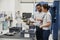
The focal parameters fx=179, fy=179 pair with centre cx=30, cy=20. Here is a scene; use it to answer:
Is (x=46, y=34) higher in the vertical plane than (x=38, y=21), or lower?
lower

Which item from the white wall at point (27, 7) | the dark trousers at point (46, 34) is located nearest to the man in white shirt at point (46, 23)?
the dark trousers at point (46, 34)

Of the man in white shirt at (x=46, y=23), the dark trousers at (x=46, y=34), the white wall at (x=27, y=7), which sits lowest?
the dark trousers at (x=46, y=34)

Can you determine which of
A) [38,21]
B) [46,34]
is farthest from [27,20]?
[46,34]

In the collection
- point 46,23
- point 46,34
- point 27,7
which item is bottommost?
point 46,34

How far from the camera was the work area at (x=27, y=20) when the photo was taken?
1715 millimetres

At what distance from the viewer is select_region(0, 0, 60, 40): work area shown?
5.63ft

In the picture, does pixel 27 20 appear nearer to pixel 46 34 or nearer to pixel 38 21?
pixel 38 21

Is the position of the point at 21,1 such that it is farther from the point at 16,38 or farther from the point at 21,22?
the point at 16,38

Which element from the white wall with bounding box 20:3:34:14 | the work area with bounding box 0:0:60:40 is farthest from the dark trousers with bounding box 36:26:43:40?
the white wall with bounding box 20:3:34:14

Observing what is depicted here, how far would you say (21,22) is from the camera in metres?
1.76

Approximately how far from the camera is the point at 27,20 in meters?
1.75

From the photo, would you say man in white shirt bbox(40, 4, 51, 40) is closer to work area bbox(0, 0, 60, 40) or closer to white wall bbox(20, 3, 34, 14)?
work area bbox(0, 0, 60, 40)

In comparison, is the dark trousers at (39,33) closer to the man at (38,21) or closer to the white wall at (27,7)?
the man at (38,21)

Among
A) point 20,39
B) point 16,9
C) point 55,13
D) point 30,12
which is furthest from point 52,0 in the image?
point 20,39
